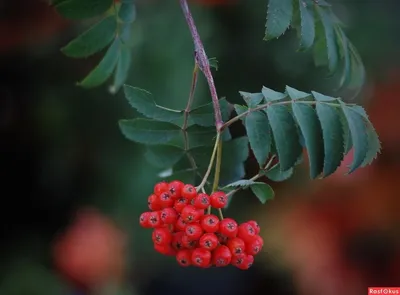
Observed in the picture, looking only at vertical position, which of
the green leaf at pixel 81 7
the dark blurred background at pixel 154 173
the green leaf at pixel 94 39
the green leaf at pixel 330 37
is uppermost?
the green leaf at pixel 81 7

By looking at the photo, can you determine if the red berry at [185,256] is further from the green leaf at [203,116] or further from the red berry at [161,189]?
the green leaf at [203,116]

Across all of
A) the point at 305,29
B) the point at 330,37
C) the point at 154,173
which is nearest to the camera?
the point at 305,29

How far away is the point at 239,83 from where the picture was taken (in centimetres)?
162

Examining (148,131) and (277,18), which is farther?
(148,131)

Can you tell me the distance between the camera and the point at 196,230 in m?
0.67

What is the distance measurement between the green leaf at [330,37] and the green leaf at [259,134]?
8.2 inches

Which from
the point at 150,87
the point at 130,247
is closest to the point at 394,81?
the point at 150,87

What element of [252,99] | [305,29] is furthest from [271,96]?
[305,29]

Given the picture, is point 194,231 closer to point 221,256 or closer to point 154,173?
point 221,256

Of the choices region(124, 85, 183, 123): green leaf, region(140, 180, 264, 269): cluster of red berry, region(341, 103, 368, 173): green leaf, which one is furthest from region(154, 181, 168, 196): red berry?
region(341, 103, 368, 173): green leaf

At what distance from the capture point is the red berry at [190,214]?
674mm

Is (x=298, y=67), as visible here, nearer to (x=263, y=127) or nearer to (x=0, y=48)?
(x=0, y=48)

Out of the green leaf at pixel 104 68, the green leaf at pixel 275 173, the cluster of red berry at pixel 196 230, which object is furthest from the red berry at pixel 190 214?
the green leaf at pixel 104 68

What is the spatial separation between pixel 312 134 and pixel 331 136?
20 mm
